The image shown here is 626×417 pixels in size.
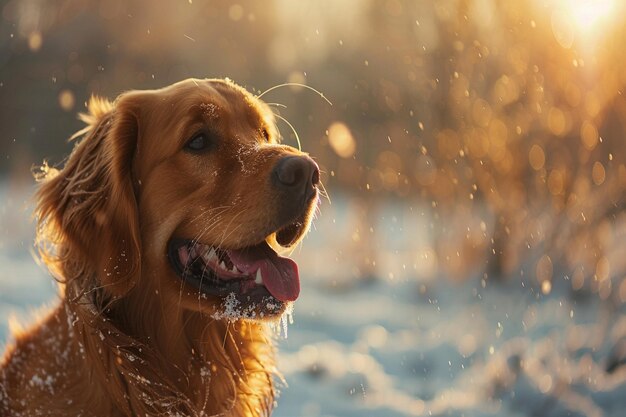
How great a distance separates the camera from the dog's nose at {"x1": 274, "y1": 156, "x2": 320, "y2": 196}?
2.78m

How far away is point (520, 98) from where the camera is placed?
684cm

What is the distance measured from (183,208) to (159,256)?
229 millimetres

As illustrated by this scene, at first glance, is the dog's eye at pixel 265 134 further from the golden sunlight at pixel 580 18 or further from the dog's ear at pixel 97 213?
the golden sunlight at pixel 580 18

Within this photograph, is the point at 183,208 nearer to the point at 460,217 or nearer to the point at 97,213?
the point at 97,213

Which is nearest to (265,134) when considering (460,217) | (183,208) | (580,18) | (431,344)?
(183,208)

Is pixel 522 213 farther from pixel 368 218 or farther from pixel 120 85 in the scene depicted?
pixel 120 85

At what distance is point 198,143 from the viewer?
3.06m

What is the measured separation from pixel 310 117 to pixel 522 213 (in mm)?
5826

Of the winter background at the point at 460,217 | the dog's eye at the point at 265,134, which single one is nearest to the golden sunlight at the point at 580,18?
the winter background at the point at 460,217

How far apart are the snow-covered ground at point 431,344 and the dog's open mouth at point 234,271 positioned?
2.91 feet

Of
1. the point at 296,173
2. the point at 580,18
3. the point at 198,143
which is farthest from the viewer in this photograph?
the point at 580,18

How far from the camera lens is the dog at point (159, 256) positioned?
112 inches

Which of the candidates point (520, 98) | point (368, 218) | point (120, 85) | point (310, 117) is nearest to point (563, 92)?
point (520, 98)

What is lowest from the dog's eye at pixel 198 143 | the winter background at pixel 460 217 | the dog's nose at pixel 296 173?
the dog's nose at pixel 296 173
